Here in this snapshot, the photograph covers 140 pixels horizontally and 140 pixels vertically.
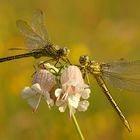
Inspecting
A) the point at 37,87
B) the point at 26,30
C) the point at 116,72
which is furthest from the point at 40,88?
the point at 26,30

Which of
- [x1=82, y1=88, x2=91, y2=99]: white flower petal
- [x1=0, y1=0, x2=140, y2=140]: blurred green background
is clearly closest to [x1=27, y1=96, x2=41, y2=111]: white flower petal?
[x1=82, y1=88, x2=91, y2=99]: white flower petal

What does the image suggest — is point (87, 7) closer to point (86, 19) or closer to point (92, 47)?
point (86, 19)

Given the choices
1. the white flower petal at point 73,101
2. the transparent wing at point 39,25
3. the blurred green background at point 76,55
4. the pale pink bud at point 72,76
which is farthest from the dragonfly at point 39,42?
the blurred green background at point 76,55

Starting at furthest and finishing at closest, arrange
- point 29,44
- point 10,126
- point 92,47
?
point 92,47 < point 10,126 < point 29,44

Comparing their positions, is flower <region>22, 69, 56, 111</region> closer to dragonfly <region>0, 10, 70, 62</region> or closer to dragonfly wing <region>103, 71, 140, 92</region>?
dragonfly <region>0, 10, 70, 62</region>

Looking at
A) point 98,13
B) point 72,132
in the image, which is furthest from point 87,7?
point 72,132
